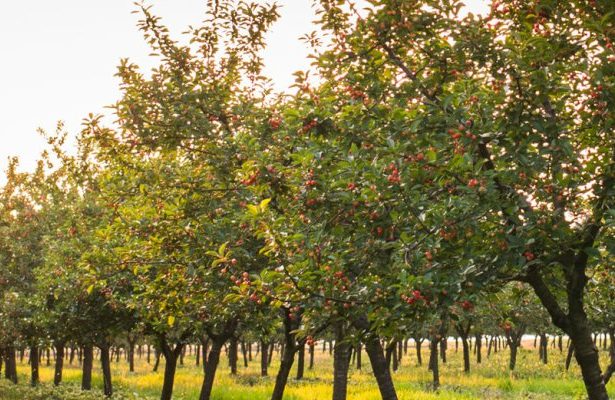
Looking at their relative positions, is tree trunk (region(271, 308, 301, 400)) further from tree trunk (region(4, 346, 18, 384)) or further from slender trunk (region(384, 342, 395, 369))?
tree trunk (region(4, 346, 18, 384))

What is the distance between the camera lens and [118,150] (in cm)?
1126

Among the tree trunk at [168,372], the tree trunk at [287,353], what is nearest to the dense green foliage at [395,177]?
the tree trunk at [287,353]

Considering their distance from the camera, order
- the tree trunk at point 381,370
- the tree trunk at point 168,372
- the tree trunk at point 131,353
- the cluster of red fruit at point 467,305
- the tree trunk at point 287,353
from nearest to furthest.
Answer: the cluster of red fruit at point 467,305 → the tree trunk at point 381,370 → the tree trunk at point 287,353 → the tree trunk at point 168,372 → the tree trunk at point 131,353

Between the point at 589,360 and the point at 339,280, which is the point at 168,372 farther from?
the point at 589,360

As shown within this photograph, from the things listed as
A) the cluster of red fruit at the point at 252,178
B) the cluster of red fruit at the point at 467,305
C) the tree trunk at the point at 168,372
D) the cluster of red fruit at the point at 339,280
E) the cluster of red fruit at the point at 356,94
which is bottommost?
the tree trunk at the point at 168,372

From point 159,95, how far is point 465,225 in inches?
273

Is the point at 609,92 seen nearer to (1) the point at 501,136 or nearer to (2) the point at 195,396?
(1) the point at 501,136

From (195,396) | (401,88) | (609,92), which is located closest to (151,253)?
(401,88)

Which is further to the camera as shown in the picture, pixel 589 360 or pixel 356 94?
pixel 589 360

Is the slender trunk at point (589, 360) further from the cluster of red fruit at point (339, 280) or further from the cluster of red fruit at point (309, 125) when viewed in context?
the cluster of red fruit at point (309, 125)

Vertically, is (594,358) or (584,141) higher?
(584,141)

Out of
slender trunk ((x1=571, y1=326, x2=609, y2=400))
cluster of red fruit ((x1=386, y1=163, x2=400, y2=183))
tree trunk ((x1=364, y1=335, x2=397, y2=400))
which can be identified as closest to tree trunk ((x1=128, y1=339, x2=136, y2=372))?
tree trunk ((x1=364, y1=335, x2=397, y2=400))

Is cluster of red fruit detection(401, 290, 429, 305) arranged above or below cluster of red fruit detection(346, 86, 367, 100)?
below

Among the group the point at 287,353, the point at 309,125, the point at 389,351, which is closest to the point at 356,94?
the point at 309,125
